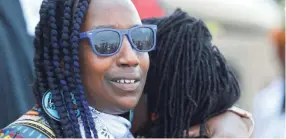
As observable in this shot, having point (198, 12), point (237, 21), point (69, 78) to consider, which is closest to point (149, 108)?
point (69, 78)

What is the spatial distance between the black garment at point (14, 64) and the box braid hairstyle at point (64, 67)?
0.56 m

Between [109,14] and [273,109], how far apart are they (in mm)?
2092

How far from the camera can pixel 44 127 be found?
5.65 feet

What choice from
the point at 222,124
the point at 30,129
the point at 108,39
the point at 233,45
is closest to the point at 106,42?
the point at 108,39

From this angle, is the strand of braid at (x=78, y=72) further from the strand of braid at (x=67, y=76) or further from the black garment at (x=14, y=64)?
the black garment at (x=14, y=64)

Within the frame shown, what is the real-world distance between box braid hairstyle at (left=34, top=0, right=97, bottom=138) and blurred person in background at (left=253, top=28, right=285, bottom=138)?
5.23 ft

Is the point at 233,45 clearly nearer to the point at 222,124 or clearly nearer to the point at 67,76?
the point at 222,124

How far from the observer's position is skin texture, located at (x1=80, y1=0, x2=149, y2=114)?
5.76ft

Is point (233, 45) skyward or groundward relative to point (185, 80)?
groundward

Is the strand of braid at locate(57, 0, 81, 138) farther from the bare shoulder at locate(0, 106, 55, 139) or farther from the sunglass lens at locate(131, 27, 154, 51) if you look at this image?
the sunglass lens at locate(131, 27, 154, 51)

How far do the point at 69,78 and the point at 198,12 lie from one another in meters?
3.91

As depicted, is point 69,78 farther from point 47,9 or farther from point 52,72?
point 47,9

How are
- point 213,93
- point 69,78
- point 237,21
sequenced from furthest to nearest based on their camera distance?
1. point 237,21
2. point 213,93
3. point 69,78

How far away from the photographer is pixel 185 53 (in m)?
2.10
